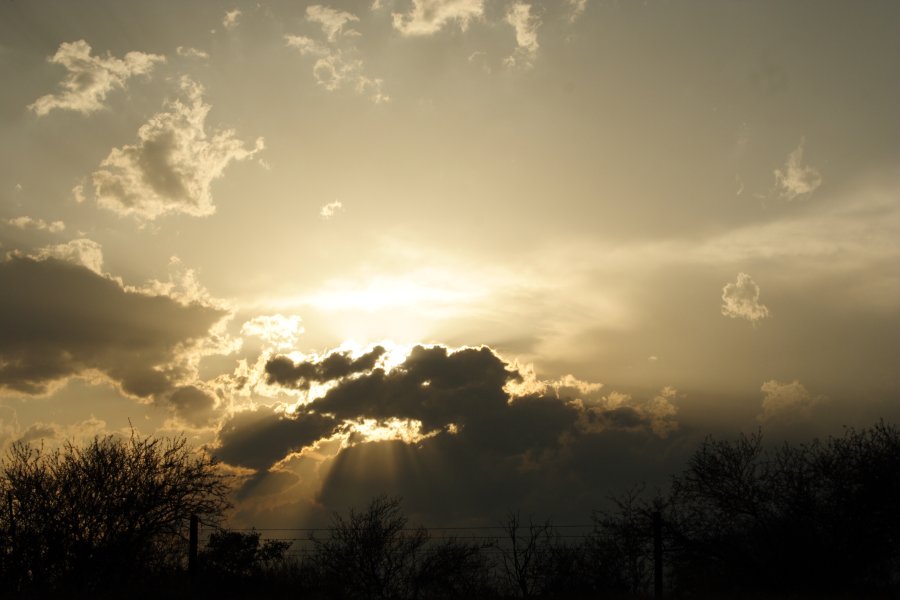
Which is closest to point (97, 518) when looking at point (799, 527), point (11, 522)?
point (11, 522)

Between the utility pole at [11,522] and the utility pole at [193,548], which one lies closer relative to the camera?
the utility pole at [193,548]

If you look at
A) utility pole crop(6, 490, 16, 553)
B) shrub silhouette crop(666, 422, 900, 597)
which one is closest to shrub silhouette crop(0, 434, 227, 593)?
utility pole crop(6, 490, 16, 553)

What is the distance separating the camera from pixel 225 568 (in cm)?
3319

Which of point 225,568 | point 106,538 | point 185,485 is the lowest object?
point 225,568

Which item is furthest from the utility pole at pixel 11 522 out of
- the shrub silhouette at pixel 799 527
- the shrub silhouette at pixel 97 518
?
the shrub silhouette at pixel 799 527

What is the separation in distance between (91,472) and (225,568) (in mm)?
7786

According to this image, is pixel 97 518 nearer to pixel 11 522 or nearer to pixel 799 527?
pixel 11 522

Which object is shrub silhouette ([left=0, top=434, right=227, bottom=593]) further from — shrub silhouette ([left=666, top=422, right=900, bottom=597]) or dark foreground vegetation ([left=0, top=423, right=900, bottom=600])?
shrub silhouette ([left=666, top=422, right=900, bottom=597])

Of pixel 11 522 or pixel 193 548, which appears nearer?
pixel 193 548

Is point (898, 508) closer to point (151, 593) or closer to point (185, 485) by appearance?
point (151, 593)

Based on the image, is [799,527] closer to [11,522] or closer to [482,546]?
[482,546]

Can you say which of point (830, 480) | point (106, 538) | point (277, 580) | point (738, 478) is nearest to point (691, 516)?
point (738, 478)

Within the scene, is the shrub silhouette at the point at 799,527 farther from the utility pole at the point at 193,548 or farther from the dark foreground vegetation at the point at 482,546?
the utility pole at the point at 193,548

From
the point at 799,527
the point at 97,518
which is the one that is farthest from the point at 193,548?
the point at 799,527
